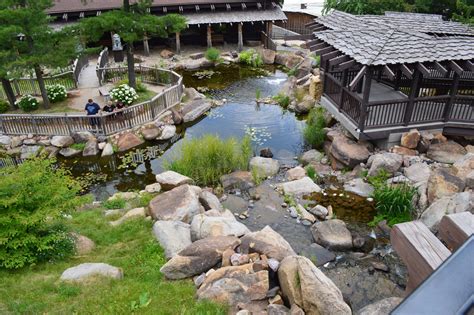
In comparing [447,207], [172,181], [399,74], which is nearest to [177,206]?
[172,181]

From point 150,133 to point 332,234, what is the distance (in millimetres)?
9737

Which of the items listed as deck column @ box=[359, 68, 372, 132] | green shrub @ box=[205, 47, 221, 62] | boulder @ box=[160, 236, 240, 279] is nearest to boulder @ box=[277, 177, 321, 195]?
deck column @ box=[359, 68, 372, 132]

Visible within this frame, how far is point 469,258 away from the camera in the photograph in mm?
1042

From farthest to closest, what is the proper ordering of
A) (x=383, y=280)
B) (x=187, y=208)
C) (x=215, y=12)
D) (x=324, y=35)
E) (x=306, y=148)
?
(x=215, y=12), (x=306, y=148), (x=324, y=35), (x=187, y=208), (x=383, y=280)

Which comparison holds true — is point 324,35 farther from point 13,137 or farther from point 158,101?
point 13,137

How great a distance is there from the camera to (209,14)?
2755 centimetres

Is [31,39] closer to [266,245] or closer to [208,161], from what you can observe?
[208,161]

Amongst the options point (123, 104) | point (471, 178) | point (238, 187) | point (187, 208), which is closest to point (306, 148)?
point (238, 187)

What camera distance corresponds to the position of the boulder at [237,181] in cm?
1200

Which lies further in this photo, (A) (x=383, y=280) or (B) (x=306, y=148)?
(B) (x=306, y=148)

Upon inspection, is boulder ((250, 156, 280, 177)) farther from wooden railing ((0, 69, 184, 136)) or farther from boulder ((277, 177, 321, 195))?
wooden railing ((0, 69, 184, 136))

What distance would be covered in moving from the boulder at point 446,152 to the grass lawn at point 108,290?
31.0ft

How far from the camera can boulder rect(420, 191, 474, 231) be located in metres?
8.16

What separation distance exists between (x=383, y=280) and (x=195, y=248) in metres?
4.23
